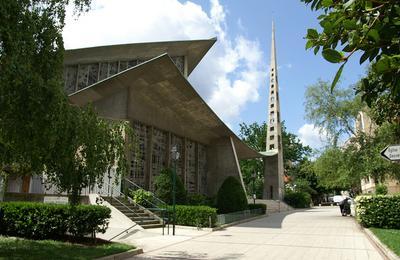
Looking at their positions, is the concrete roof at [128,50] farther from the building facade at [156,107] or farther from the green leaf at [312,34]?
the green leaf at [312,34]

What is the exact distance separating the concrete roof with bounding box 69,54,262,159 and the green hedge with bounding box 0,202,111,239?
10.0 m

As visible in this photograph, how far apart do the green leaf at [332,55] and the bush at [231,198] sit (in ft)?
74.8

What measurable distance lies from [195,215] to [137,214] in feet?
9.05

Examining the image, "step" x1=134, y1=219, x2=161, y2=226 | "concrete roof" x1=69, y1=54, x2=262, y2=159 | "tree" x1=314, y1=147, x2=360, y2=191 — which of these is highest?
"concrete roof" x1=69, y1=54, x2=262, y2=159

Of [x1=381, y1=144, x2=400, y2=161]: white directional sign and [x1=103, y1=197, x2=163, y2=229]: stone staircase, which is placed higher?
[x1=381, y1=144, x2=400, y2=161]: white directional sign

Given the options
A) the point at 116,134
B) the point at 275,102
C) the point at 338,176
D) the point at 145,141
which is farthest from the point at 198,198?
the point at 275,102

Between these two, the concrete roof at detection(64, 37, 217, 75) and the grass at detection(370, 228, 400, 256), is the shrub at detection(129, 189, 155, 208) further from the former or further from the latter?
the concrete roof at detection(64, 37, 217, 75)

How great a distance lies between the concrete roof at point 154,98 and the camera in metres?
21.9

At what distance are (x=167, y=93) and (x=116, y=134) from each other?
51.3 ft

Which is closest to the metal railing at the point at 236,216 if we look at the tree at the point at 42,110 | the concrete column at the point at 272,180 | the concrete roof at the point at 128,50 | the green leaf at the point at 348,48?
the tree at the point at 42,110

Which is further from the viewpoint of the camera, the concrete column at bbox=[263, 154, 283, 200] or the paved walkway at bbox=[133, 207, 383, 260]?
the concrete column at bbox=[263, 154, 283, 200]

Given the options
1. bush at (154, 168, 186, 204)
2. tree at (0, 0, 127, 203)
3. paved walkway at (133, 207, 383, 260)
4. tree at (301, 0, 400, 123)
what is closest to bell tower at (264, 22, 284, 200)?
bush at (154, 168, 186, 204)

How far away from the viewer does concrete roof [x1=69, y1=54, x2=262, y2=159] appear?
21859 millimetres

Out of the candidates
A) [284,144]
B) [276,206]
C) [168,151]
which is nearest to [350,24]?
[168,151]
